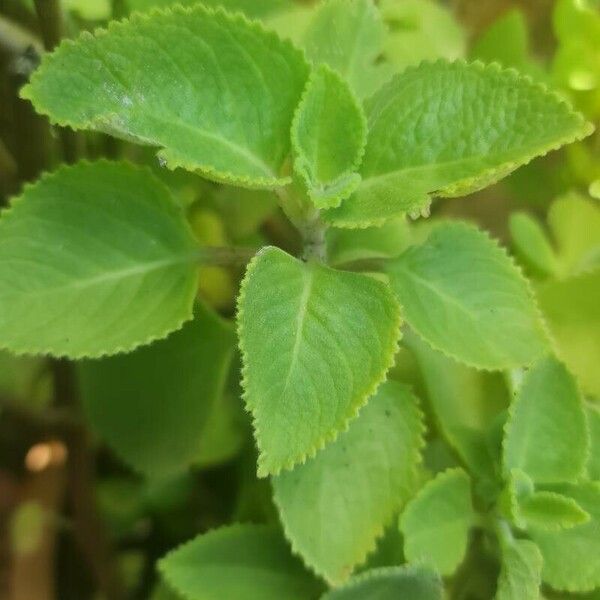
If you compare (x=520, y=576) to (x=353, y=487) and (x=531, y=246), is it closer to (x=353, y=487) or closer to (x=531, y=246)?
(x=353, y=487)

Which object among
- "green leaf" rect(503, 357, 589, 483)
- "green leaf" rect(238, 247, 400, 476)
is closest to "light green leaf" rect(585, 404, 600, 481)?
"green leaf" rect(503, 357, 589, 483)

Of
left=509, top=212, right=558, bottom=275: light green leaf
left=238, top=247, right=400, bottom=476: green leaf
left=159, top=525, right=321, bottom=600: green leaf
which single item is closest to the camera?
left=238, top=247, right=400, bottom=476: green leaf

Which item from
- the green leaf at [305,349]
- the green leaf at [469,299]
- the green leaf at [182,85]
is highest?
the green leaf at [182,85]

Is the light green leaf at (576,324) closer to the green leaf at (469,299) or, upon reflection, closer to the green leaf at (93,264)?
the green leaf at (469,299)

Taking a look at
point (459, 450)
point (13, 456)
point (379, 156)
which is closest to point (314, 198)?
point (379, 156)

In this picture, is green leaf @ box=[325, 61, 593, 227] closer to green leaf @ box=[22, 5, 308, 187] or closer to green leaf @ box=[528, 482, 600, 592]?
green leaf @ box=[22, 5, 308, 187]

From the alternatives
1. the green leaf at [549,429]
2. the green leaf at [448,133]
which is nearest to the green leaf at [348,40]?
the green leaf at [448,133]

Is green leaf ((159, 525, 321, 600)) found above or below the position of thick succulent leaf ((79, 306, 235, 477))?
below

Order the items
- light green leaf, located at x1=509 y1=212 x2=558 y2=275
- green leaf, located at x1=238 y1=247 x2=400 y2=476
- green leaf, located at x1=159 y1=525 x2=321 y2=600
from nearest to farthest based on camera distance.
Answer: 1. green leaf, located at x1=238 y1=247 x2=400 y2=476
2. green leaf, located at x1=159 y1=525 x2=321 y2=600
3. light green leaf, located at x1=509 y1=212 x2=558 y2=275
